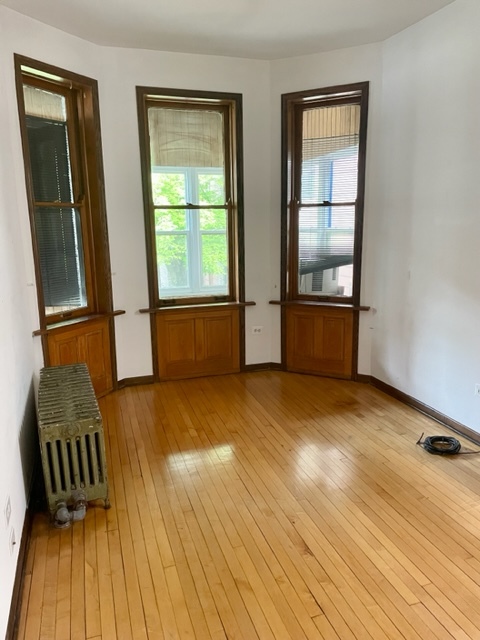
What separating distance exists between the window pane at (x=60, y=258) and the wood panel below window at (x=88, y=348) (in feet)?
0.70

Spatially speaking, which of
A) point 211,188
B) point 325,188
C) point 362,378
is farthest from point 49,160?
point 362,378

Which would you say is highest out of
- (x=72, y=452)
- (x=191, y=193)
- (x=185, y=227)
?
(x=191, y=193)

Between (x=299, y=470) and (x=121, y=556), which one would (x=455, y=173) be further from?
(x=121, y=556)

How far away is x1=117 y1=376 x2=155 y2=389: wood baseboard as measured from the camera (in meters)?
4.43

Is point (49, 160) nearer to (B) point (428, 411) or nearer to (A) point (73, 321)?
(A) point (73, 321)

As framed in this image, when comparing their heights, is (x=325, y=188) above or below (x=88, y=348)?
above

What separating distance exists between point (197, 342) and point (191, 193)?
147cm

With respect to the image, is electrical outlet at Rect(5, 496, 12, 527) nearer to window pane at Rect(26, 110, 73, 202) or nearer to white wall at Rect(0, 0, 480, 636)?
white wall at Rect(0, 0, 480, 636)

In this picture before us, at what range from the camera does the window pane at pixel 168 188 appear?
4.36 meters

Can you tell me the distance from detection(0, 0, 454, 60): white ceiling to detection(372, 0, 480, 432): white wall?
1.07 ft

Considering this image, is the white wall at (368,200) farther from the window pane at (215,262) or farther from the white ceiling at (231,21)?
the window pane at (215,262)

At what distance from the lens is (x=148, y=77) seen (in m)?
4.05

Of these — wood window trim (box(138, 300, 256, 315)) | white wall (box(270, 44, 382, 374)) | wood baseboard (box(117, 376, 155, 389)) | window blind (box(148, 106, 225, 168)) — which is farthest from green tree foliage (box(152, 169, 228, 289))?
wood baseboard (box(117, 376, 155, 389))

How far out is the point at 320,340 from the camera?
4613 mm
